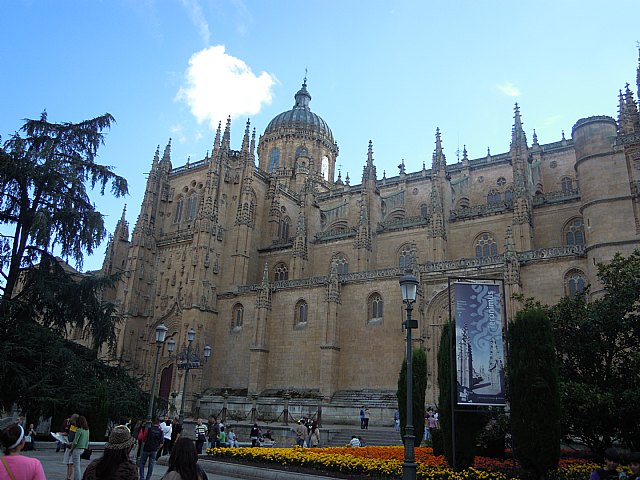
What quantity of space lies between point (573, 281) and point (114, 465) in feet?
89.4

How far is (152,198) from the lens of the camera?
48094 millimetres

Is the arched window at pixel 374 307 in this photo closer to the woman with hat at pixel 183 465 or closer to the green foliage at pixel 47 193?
the green foliage at pixel 47 193

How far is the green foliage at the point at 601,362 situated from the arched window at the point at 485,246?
19231mm

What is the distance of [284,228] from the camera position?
49.8 m

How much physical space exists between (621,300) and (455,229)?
22683mm

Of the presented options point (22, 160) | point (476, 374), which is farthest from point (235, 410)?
point (476, 374)

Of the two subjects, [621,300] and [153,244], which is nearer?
[621,300]

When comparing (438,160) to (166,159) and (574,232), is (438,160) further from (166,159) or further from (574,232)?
(166,159)

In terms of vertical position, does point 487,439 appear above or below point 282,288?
Result: below

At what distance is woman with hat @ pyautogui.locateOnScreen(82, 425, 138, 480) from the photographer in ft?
16.5

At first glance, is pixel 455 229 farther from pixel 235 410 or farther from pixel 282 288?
pixel 235 410

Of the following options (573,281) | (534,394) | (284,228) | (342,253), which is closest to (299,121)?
(284,228)

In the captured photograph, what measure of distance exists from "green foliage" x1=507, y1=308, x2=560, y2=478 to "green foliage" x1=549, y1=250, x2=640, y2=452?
166 centimetres

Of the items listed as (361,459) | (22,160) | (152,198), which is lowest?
(361,459)
